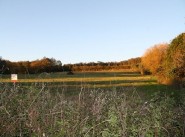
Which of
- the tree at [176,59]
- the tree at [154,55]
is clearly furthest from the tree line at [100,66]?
the tree at [154,55]

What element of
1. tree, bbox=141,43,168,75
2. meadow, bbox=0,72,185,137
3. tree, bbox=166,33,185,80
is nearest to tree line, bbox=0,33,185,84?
tree, bbox=166,33,185,80

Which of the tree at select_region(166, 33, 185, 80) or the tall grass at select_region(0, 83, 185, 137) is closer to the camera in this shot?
the tall grass at select_region(0, 83, 185, 137)

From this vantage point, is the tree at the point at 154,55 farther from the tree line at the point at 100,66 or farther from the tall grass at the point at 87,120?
the tall grass at the point at 87,120

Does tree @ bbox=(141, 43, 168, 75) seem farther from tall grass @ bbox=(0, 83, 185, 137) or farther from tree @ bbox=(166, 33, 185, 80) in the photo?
tall grass @ bbox=(0, 83, 185, 137)

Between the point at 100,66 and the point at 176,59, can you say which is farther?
the point at 100,66

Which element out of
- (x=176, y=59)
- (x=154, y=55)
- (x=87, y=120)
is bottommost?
(x=87, y=120)

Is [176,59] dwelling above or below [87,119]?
above

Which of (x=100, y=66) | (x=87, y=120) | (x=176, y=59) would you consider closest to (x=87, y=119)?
(x=87, y=120)

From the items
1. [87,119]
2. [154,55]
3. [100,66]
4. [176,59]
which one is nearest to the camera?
[87,119]

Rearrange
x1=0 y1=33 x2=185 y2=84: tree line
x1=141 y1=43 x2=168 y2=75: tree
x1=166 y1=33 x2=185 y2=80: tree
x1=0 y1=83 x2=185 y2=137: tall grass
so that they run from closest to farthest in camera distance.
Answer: x1=0 y1=83 x2=185 y2=137: tall grass
x1=0 y1=33 x2=185 y2=84: tree line
x1=166 y1=33 x2=185 y2=80: tree
x1=141 y1=43 x2=168 y2=75: tree

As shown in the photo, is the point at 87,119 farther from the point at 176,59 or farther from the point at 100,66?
the point at 100,66

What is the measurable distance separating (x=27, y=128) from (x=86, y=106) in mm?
880

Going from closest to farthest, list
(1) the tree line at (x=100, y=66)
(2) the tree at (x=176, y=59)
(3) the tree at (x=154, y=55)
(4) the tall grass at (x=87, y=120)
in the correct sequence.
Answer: (4) the tall grass at (x=87, y=120), (1) the tree line at (x=100, y=66), (2) the tree at (x=176, y=59), (3) the tree at (x=154, y=55)

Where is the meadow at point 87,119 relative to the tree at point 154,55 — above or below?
below
